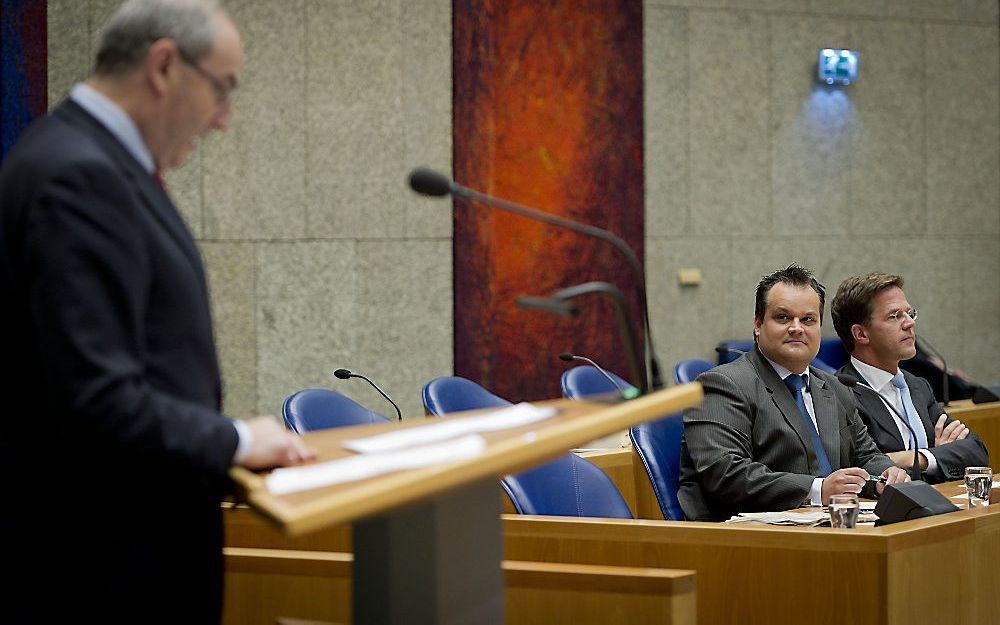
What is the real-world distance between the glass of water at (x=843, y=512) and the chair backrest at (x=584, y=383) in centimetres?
249

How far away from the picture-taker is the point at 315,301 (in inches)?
280

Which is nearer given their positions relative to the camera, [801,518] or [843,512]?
[843,512]

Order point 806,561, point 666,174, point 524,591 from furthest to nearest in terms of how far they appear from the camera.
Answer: point 666,174 → point 806,561 → point 524,591

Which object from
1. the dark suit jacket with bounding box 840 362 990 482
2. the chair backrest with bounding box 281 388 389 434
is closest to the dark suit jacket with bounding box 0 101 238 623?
the chair backrest with bounding box 281 388 389 434

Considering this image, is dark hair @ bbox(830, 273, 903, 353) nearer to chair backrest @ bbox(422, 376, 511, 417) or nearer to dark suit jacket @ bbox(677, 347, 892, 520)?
dark suit jacket @ bbox(677, 347, 892, 520)

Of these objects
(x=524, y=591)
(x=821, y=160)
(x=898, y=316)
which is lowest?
(x=524, y=591)

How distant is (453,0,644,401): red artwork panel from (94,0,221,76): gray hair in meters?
5.66

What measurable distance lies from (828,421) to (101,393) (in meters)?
2.77

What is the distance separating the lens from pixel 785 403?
3.84m

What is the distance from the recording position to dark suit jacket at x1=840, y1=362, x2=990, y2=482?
4.32m

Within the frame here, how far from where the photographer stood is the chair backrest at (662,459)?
3.72 m

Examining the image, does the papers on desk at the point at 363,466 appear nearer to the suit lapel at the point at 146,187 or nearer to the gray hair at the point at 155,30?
the suit lapel at the point at 146,187

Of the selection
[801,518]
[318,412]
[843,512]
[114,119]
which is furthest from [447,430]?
[318,412]

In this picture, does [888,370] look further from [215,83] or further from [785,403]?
[215,83]
